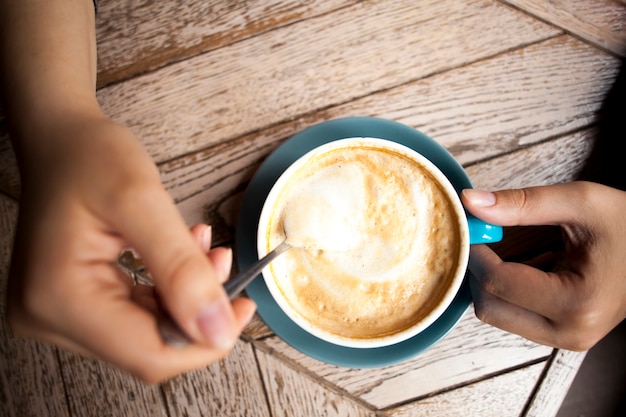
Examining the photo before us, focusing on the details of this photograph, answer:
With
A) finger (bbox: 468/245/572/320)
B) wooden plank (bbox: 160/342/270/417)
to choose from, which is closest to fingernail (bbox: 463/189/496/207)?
finger (bbox: 468/245/572/320)

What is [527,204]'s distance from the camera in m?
0.69

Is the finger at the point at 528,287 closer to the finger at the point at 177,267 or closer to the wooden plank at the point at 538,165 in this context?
the wooden plank at the point at 538,165

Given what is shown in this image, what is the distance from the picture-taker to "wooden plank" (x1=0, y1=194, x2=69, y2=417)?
0.83 metres

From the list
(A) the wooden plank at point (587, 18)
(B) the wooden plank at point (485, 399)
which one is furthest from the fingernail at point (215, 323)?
(A) the wooden plank at point (587, 18)

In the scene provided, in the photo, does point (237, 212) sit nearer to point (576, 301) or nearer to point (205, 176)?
point (205, 176)

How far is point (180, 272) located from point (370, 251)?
1.09 ft

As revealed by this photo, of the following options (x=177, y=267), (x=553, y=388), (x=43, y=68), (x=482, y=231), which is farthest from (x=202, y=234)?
(x=553, y=388)

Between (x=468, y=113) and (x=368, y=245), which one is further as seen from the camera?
(x=468, y=113)

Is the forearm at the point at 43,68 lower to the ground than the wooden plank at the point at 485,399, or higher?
higher

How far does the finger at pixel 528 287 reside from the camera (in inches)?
27.1

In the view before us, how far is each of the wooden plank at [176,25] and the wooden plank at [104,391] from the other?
0.54 meters

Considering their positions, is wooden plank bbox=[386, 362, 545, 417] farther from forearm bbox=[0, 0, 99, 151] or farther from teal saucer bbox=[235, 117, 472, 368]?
forearm bbox=[0, 0, 99, 151]

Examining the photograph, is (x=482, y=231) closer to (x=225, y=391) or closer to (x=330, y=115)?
(x=330, y=115)

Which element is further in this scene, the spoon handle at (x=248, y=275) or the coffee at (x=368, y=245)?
the coffee at (x=368, y=245)
